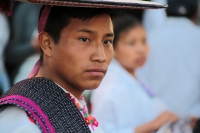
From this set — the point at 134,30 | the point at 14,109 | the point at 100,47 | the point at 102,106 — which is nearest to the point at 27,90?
the point at 14,109

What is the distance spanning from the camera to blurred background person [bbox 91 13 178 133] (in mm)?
5383

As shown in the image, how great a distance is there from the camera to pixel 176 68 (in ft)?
23.1

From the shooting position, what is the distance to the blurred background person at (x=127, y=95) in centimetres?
538

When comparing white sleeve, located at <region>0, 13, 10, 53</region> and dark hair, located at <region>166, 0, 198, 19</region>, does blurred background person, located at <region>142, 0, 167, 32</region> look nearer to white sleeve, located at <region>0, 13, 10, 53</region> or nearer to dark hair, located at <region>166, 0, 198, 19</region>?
dark hair, located at <region>166, 0, 198, 19</region>

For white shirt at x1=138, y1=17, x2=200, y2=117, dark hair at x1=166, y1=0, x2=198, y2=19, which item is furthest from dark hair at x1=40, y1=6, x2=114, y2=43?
dark hair at x1=166, y1=0, x2=198, y2=19

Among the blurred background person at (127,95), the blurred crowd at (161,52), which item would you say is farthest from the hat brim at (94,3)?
the blurred crowd at (161,52)

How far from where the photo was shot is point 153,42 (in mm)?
7105

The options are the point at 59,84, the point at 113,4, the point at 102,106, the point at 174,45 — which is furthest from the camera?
the point at 174,45

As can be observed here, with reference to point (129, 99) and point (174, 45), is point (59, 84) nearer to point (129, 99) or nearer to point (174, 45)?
point (129, 99)

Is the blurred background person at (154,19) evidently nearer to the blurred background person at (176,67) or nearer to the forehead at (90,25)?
the blurred background person at (176,67)

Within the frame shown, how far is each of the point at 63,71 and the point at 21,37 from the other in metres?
4.15

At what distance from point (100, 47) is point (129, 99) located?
2.40 m

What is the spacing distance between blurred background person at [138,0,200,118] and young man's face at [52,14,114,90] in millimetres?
3821

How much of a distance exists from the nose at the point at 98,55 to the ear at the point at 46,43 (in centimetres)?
22
